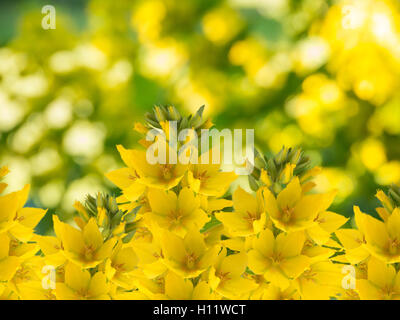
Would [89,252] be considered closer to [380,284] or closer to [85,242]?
[85,242]

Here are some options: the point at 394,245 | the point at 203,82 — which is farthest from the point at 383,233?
the point at 203,82

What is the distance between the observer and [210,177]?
27 cm

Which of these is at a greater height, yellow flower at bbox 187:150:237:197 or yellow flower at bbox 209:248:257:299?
yellow flower at bbox 187:150:237:197

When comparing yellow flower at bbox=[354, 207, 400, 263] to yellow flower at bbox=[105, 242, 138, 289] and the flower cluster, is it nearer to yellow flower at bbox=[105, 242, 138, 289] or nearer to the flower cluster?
the flower cluster

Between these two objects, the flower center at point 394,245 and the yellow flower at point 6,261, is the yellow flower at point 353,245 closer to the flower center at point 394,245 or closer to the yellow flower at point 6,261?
the flower center at point 394,245

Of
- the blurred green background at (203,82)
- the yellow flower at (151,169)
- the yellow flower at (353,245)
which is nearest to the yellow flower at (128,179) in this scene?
the yellow flower at (151,169)

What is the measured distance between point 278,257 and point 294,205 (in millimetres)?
25

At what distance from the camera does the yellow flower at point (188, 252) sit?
0.25 metres

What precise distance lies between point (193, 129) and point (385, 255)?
0.36ft

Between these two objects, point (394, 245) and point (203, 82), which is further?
point (203, 82)

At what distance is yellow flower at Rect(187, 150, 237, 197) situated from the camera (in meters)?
0.26

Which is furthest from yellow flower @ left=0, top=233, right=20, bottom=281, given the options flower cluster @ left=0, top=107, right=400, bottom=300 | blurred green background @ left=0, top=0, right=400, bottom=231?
blurred green background @ left=0, top=0, right=400, bottom=231

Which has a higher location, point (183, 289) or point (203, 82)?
point (203, 82)
